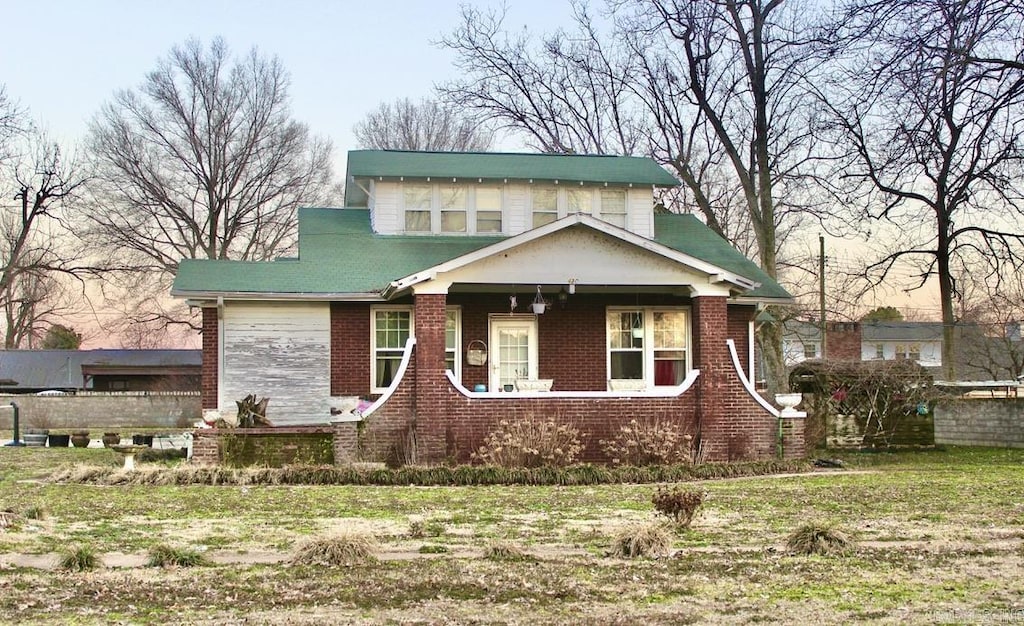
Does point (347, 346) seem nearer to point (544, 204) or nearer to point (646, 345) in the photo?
point (544, 204)

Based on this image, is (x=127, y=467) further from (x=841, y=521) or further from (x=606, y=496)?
(x=841, y=521)

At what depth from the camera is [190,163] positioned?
45.1 m

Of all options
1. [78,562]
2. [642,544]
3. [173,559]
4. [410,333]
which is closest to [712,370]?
[410,333]

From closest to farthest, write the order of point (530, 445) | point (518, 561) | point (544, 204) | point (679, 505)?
1. point (518, 561)
2. point (679, 505)
3. point (530, 445)
4. point (544, 204)

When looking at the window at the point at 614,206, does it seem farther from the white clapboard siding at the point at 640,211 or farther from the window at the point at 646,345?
the window at the point at 646,345

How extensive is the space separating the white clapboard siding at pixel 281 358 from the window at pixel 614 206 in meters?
6.61

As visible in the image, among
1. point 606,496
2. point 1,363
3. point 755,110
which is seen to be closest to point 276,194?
point 1,363

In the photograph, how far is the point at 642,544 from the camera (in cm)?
959

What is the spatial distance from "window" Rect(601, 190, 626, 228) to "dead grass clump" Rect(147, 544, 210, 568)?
635 inches

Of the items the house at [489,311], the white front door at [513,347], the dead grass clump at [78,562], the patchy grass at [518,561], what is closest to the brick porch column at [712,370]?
the house at [489,311]

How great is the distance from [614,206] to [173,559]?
16647 mm

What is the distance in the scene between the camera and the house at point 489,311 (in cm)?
1888

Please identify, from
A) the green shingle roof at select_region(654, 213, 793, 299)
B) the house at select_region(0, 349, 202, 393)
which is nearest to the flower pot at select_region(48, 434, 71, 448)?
the green shingle roof at select_region(654, 213, 793, 299)

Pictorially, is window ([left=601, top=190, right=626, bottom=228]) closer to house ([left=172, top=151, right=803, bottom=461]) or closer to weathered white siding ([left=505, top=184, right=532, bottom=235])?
house ([left=172, top=151, right=803, bottom=461])
